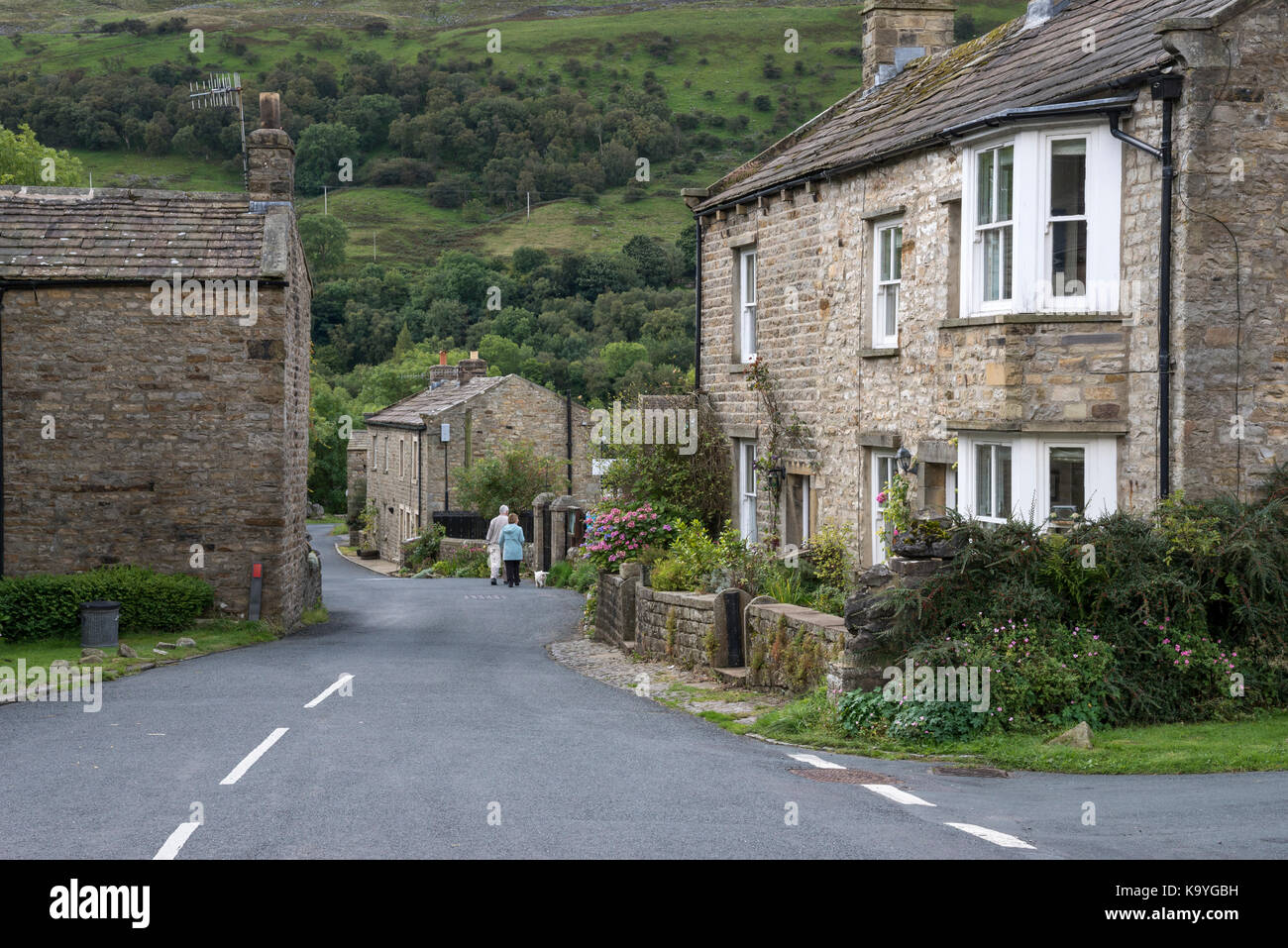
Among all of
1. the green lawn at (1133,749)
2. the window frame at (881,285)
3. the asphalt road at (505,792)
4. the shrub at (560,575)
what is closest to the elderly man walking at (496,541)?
the shrub at (560,575)

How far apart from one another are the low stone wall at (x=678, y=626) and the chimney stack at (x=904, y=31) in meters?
10.6

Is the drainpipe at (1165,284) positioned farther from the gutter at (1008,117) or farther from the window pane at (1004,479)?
the window pane at (1004,479)

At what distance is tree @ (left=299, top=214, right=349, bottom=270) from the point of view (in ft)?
363

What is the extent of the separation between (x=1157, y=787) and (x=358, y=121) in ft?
475

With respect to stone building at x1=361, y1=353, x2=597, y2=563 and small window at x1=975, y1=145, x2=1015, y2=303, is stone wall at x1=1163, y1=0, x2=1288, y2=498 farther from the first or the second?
stone building at x1=361, y1=353, x2=597, y2=563

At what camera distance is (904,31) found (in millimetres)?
22812

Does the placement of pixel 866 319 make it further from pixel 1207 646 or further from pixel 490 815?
pixel 490 815

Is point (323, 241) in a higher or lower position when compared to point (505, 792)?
higher

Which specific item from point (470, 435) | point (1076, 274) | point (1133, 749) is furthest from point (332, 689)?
point (470, 435)

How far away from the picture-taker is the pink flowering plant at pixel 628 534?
21266mm

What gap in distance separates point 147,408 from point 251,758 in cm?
1167

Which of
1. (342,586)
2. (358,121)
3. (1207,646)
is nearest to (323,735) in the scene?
(1207,646)

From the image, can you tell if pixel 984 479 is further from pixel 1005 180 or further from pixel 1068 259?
pixel 1005 180

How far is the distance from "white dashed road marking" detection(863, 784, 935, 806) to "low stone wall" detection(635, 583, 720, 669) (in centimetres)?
648
